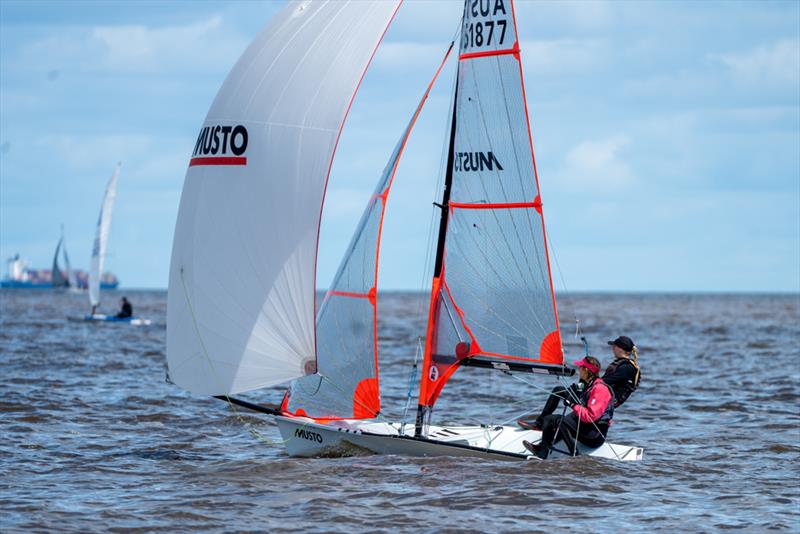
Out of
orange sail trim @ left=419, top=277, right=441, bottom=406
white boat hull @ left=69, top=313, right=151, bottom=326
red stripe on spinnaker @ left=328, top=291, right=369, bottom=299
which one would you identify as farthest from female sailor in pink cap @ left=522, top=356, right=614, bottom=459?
white boat hull @ left=69, top=313, right=151, bottom=326

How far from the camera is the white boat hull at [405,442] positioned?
1316cm

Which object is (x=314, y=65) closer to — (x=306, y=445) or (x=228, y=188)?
(x=228, y=188)

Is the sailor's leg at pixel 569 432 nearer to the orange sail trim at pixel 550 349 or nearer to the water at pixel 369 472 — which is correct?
the water at pixel 369 472

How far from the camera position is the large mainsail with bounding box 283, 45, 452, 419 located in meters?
13.5

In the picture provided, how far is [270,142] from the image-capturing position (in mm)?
12297

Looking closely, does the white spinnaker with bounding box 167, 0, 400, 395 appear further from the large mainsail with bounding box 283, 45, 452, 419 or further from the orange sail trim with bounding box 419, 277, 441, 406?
the orange sail trim with bounding box 419, 277, 441, 406

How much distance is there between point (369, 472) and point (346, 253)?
2.73 metres

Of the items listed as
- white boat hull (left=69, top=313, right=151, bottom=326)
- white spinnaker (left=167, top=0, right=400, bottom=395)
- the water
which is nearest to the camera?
the water

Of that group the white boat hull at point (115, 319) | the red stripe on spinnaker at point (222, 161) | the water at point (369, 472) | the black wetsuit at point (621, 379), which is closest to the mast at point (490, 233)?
the black wetsuit at point (621, 379)

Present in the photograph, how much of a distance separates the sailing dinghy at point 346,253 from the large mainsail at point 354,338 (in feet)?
0.06

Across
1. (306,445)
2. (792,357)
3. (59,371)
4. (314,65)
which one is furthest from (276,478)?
(792,357)

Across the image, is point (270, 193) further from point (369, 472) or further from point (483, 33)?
point (369, 472)

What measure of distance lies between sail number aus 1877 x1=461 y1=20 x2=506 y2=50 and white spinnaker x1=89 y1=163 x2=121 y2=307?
39.5 metres

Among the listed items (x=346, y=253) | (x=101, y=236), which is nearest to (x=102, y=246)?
(x=101, y=236)
